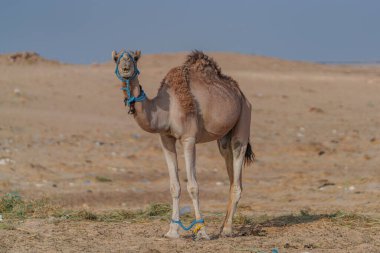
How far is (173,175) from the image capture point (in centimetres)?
827

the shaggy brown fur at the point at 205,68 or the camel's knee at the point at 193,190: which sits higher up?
the shaggy brown fur at the point at 205,68

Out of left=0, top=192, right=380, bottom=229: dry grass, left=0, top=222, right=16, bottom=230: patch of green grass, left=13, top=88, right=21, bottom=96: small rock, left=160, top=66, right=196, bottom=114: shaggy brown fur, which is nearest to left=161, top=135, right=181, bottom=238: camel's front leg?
left=160, top=66, right=196, bottom=114: shaggy brown fur

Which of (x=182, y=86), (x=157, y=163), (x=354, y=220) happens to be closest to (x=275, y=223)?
(x=354, y=220)

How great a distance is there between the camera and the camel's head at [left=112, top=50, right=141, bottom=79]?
7.85 m

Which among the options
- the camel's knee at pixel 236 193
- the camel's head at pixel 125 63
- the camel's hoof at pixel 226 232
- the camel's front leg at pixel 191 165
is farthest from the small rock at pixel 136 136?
the camel's head at pixel 125 63

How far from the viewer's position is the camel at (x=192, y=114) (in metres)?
7.98

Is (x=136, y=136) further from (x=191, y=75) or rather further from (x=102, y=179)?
(x=191, y=75)

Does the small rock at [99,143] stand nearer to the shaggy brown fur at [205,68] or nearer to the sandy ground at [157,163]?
the sandy ground at [157,163]

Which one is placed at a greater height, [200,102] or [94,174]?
[200,102]

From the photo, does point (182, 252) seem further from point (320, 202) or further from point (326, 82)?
point (326, 82)

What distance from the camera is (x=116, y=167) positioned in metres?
16.8

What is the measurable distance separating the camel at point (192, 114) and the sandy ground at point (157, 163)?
0.63 m

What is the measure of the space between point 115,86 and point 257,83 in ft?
23.0

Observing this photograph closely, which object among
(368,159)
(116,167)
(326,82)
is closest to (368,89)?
(326,82)
